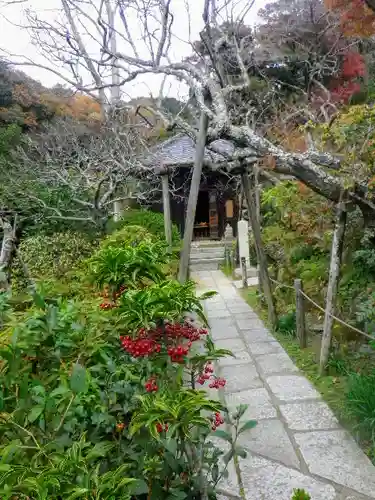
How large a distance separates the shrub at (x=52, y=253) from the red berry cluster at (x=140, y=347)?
5.87 metres

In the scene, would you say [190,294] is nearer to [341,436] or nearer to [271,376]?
[341,436]

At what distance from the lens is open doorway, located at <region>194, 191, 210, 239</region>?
1617cm

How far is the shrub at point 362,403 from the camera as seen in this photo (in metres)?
2.75

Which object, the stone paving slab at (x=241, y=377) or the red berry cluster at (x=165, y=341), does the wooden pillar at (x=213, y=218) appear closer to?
the stone paving slab at (x=241, y=377)

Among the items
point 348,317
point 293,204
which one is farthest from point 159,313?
point 293,204

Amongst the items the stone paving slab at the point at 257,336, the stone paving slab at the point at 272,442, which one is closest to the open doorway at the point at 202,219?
the stone paving slab at the point at 257,336

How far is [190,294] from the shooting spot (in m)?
2.00

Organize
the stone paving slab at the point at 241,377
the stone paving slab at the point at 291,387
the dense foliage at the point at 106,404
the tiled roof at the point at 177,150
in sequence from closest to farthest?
1. the dense foliage at the point at 106,404
2. the stone paving slab at the point at 291,387
3. the stone paving slab at the point at 241,377
4. the tiled roof at the point at 177,150

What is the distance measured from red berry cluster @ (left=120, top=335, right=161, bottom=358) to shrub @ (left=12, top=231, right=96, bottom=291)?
5.87 m

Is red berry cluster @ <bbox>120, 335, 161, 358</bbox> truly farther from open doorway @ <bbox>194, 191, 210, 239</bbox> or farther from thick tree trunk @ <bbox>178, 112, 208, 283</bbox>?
open doorway @ <bbox>194, 191, 210, 239</bbox>

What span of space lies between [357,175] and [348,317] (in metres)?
1.62

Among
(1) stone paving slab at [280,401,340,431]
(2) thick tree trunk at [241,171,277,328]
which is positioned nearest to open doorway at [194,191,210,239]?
(2) thick tree trunk at [241,171,277,328]

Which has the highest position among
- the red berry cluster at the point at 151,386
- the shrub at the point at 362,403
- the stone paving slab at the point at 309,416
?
the red berry cluster at the point at 151,386

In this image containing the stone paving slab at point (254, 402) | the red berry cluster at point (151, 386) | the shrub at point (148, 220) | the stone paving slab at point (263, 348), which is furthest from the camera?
the shrub at point (148, 220)
